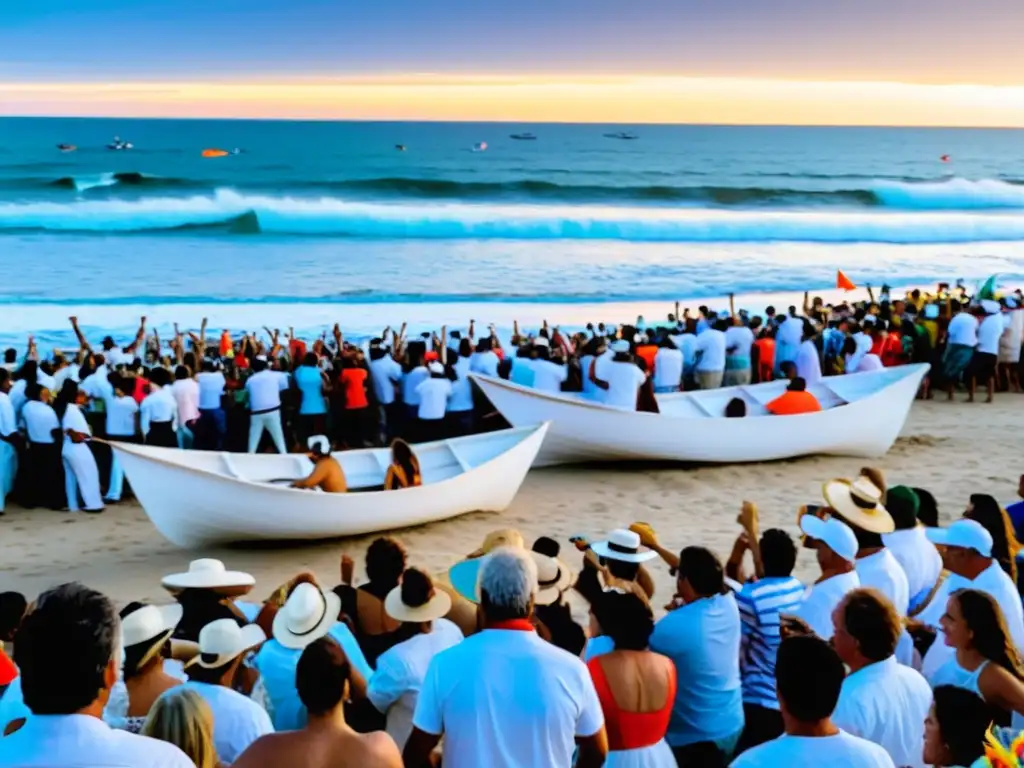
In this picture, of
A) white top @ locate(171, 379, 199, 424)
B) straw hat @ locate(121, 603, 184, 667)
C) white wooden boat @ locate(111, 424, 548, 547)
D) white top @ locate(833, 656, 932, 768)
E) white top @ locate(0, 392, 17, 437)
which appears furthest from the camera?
white top @ locate(171, 379, 199, 424)

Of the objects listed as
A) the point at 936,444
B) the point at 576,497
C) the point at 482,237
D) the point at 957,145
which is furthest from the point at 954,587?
the point at 957,145

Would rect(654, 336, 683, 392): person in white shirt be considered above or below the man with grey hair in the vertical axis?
below

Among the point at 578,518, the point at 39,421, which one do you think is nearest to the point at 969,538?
the point at 578,518

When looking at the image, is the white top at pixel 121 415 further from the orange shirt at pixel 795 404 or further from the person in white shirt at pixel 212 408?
the orange shirt at pixel 795 404

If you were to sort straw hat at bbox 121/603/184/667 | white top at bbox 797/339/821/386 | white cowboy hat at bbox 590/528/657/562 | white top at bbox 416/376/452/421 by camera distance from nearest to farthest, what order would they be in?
straw hat at bbox 121/603/184/667
white cowboy hat at bbox 590/528/657/562
white top at bbox 416/376/452/421
white top at bbox 797/339/821/386

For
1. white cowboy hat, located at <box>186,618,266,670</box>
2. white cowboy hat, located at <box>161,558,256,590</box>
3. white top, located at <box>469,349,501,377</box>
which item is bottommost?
white top, located at <box>469,349,501,377</box>

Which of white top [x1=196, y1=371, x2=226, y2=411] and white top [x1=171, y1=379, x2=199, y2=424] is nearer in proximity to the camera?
white top [x1=171, y1=379, x2=199, y2=424]

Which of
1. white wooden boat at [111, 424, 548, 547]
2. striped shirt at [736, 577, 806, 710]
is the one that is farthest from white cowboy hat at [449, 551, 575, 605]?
white wooden boat at [111, 424, 548, 547]

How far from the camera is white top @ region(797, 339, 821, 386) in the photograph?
47.0 feet

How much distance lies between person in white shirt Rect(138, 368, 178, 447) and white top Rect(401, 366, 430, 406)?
2.58 metres

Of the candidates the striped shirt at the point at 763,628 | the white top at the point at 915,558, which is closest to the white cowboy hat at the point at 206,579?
the striped shirt at the point at 763,628

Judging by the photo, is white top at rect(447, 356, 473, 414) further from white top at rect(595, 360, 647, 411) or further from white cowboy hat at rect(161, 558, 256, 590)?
white cowboy hat at rect(161, 558, 256, 590)

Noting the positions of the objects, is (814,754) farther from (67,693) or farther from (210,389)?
(210,389)

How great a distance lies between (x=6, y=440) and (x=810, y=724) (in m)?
9.79
